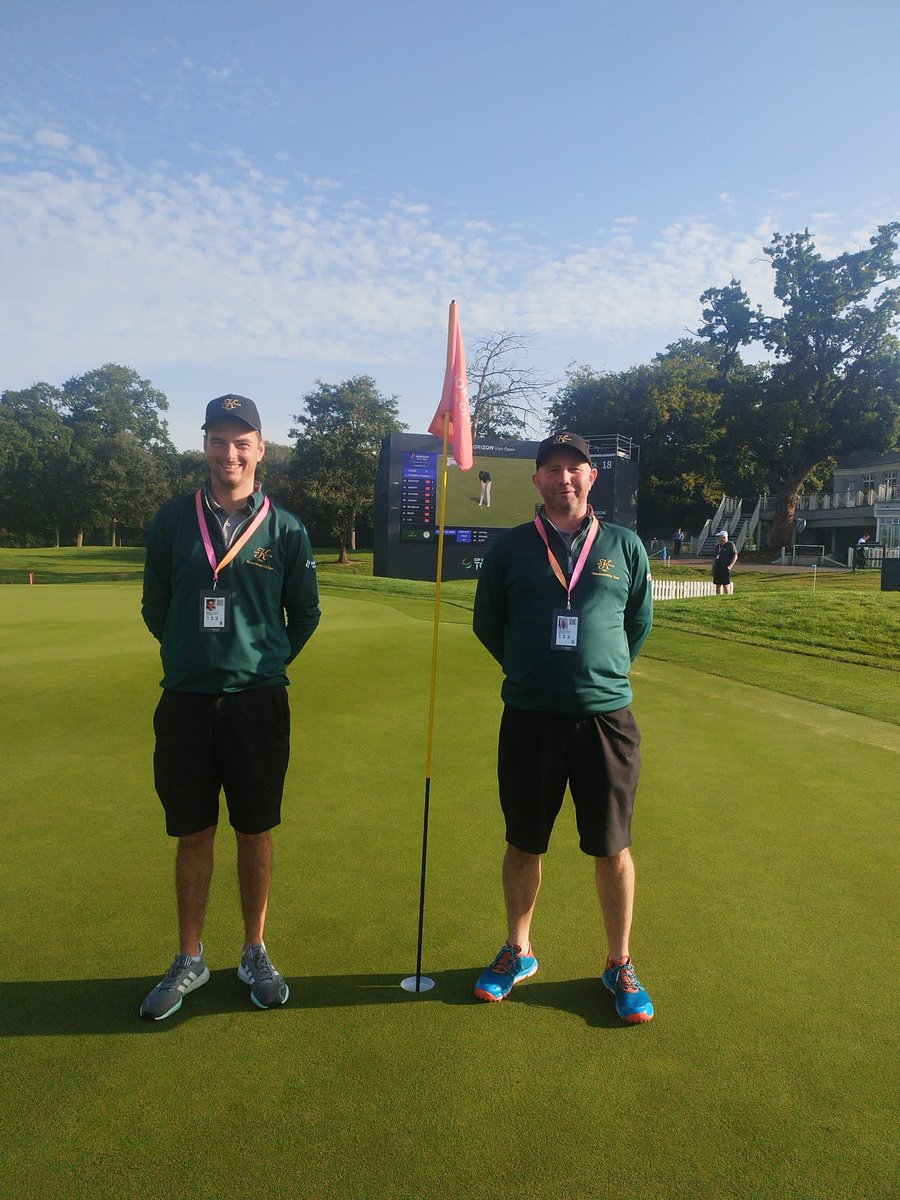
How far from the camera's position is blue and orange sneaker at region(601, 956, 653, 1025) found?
2.47 m

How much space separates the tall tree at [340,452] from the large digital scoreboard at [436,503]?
50.2 feet

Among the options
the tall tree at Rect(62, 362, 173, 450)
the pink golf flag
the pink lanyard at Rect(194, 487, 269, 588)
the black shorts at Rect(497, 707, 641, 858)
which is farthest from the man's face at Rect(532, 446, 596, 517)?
the tall tree at Rect(62, 362, 173, 450)

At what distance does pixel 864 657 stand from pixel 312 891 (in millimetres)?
8824

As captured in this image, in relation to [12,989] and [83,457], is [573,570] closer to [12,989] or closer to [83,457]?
[12,989]

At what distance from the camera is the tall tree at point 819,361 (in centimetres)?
3756

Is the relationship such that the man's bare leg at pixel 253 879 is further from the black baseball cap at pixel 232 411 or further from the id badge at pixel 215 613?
the black baseball cap at pixel 232 411

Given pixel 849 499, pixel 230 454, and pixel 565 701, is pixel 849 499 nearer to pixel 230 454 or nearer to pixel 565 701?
pixel 565 701

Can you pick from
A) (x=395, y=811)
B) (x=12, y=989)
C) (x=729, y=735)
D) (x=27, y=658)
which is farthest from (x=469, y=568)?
(x=12, y=989)

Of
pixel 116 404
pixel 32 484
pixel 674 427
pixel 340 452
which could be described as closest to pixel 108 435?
pixel 116 404

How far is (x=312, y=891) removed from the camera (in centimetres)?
330

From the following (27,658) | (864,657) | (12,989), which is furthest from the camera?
(864,657)

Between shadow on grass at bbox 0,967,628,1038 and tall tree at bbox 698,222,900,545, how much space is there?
38.9 meters

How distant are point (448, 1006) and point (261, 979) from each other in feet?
2.01

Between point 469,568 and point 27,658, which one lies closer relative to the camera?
point 27,658
